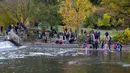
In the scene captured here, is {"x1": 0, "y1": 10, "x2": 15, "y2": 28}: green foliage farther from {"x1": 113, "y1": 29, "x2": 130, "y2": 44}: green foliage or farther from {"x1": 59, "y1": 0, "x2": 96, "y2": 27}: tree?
{"x1": 113, "y1": 29, "x2": 130, "y2": 44}: green foliage

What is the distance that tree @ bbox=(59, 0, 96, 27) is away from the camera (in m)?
57.4

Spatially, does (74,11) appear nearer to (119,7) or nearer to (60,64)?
(119,7)

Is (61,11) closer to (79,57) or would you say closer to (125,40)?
(125,40)

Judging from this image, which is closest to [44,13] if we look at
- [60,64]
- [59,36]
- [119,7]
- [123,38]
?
[59,36]

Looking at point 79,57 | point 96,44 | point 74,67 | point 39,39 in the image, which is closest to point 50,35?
point 39,39

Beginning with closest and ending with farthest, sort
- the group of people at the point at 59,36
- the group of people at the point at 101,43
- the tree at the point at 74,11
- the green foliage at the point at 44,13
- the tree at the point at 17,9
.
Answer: the group of people at the point at 101,43, the group of people at the point at 59,36, the tree at the point at 74,11, the green foliage at the point at 44,13, the tree at the point at 17,9

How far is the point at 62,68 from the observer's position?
1178 inches

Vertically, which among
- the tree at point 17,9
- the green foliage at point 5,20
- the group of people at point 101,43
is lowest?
the group of people at point 101,43

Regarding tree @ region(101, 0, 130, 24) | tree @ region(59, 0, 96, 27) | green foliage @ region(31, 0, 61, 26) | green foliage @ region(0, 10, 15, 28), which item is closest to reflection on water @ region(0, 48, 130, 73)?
tree @ region(101, 0, 130, 24)

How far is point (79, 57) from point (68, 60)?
110 inches

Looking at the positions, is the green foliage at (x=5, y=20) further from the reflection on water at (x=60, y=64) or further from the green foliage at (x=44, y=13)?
the reflection on water at (x=60, y=64)

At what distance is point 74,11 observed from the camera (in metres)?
57.2

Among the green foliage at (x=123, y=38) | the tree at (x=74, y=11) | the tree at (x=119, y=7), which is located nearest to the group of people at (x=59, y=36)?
the tree at (x=74, y=11)

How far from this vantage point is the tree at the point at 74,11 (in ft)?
188
